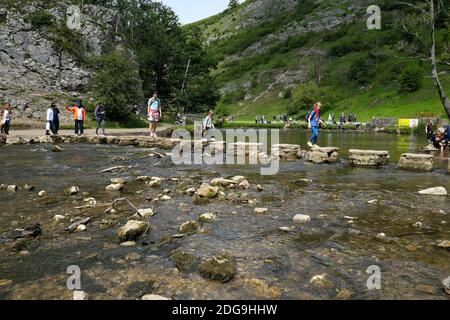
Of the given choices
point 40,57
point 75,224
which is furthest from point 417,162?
point 40,57

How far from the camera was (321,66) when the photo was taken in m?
111

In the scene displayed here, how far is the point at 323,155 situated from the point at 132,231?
1242 cm

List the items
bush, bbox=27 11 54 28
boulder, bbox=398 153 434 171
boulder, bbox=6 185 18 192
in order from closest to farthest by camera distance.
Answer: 1. boulder, bbox=6 185 18 192
2. boulder, bbox=398 153 434 171
3. bush, bbox=27 11 54 28

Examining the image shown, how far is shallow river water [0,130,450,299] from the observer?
4.41 m

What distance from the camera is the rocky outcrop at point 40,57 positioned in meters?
33.3

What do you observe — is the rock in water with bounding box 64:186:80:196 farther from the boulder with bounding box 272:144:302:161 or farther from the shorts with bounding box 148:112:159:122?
the shorts with bounding box 148:112:159:122

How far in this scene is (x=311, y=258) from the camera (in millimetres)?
5348

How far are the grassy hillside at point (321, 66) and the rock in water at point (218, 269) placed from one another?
1976 inches

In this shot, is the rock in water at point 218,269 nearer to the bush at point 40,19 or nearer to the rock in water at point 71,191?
the rock in water at point 71,191

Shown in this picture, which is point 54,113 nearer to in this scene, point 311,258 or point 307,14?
point 311,258

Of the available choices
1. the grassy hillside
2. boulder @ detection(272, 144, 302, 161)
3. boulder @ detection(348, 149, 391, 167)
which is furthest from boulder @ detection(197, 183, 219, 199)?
the grassy hillside

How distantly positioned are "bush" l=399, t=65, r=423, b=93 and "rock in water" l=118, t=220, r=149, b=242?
79.4 metres

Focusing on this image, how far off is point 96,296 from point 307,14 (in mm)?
179706
